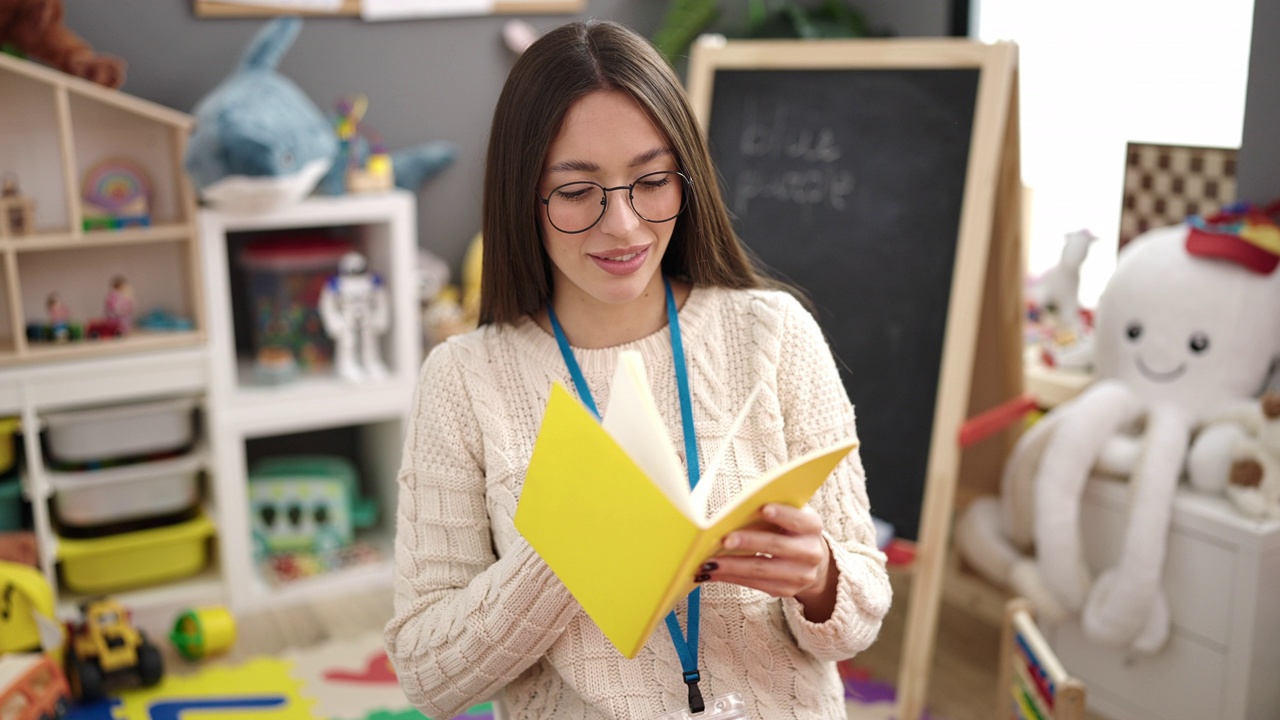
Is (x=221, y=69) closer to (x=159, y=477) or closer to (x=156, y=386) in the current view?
(x=156, y=386)

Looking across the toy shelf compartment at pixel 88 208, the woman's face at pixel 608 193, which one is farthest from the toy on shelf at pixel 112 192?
the woman's face at pixel 608 193

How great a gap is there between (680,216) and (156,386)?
1744 millimetres

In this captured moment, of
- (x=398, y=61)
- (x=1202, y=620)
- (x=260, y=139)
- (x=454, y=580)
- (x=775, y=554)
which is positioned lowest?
(x=1202, y=620)

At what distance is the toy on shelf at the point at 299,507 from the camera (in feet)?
9.29

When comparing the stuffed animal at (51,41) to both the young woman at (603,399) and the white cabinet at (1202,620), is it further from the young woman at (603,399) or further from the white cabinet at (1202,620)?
the white cabinet at (1202,620)

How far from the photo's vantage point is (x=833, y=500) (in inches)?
47.8

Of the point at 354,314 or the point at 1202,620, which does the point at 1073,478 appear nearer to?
the point at 1202,620

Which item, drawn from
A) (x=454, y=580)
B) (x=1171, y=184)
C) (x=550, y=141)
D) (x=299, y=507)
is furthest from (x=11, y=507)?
(x=1171, y=184)

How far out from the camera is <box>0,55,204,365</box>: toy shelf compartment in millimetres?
2418

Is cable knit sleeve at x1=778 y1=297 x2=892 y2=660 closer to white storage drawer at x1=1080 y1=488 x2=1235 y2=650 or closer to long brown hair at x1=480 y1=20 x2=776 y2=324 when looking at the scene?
long brown hair at x1=480 y1=20 x2=776 y2=324

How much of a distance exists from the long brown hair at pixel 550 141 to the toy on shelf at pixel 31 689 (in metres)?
1.39

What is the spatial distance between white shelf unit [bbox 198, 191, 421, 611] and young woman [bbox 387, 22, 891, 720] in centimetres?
147

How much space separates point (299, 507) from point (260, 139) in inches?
38.2

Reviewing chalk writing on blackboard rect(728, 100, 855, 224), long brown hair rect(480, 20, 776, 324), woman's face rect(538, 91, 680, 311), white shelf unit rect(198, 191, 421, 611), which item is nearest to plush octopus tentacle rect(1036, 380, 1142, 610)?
chalk writing on blackboard rect(728, 100, 855, 224)
